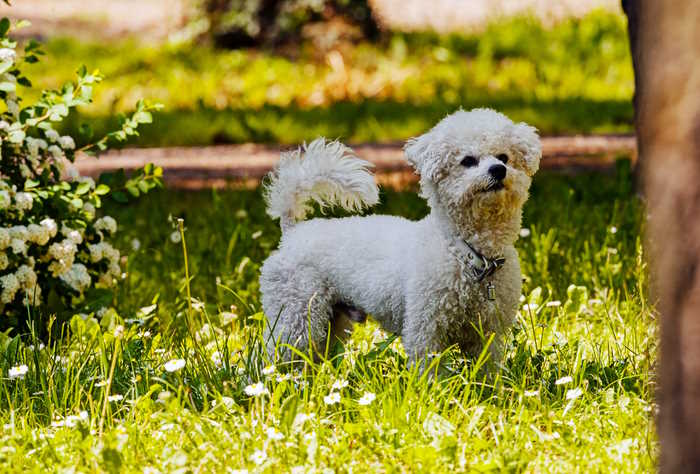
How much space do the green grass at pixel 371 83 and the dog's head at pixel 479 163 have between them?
5496 mm

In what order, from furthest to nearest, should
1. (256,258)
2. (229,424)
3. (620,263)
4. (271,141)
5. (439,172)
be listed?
(271,141) → (256,258) → (620,263) → (439,172) → (229,424)

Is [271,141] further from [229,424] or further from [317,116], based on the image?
[229,424]

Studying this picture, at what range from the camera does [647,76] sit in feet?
7.00

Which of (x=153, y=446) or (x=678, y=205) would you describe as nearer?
(x=678, y=205)

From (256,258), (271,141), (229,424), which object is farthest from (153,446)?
(271,141)

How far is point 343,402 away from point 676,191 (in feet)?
4.48

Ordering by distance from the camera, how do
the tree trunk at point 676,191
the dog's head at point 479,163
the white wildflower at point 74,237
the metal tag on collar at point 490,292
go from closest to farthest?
the tree trunk at point 676,191
the dog's head at point 479,163
the metal tag on collar at point 490,292
the white wildflower at point 74,237

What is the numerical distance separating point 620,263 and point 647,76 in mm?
Result: 2668

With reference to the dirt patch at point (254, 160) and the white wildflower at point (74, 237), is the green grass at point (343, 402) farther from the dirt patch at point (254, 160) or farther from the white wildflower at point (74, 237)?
the dirt patch at point (254, 160)

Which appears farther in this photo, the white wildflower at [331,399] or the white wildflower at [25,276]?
the white wildflower at [25,276]

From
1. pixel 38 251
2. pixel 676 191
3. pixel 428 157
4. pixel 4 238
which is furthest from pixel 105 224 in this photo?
pixel 676 191

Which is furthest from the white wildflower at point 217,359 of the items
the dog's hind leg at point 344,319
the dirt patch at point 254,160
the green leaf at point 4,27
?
the dirt patch at point 254,160

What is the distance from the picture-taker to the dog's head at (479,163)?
10.5ft

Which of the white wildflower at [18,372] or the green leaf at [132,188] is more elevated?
the green leaf at [132,188]
